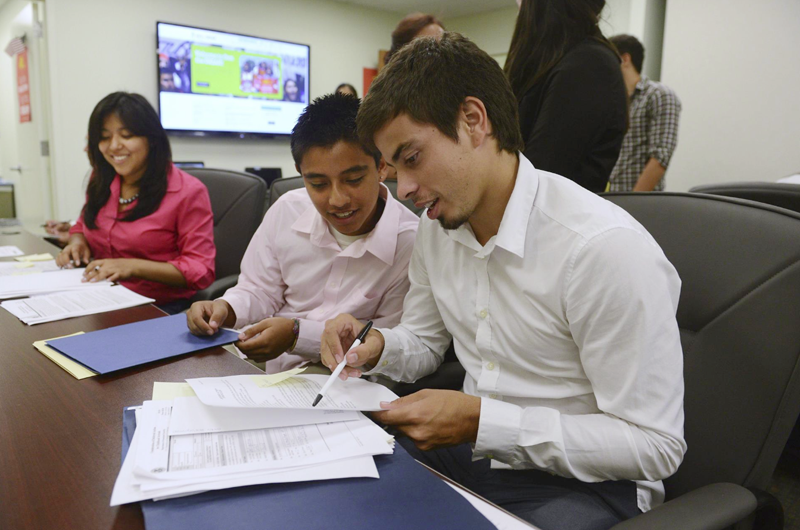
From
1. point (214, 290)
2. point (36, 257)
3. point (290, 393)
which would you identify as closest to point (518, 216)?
point (290, 393)

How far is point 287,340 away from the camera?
121cm

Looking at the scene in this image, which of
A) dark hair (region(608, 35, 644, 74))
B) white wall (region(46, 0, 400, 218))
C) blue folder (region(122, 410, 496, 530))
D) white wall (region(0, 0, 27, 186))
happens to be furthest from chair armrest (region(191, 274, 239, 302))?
white wall (region(0, 0, 27, 186))

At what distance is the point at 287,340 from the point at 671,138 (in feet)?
7.87

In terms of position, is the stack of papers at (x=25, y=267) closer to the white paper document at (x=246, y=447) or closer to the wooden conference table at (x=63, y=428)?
the wooden conference table at (x=63, y=428)

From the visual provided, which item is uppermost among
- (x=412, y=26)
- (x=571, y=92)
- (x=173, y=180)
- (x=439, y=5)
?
(x=439, y=5)

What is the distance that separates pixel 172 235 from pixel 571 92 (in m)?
1.35

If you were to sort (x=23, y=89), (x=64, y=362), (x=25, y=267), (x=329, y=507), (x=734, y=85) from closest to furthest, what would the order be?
(x=329, y=507)
(x=64, y=362)
(x=25, y=267)
(x=734, y=85)
(x=23, y=89)

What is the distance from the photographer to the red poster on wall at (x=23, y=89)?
13.8 feet

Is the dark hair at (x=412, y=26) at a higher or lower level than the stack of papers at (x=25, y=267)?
higher

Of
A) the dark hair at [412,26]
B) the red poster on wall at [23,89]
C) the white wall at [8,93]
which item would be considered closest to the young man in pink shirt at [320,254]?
the dark hair at [412,26]

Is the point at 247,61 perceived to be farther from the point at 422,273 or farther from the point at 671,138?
the point at 422,273

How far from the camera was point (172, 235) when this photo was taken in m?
1.86

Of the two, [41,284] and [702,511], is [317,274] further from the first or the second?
[702,511]

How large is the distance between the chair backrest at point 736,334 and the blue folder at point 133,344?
810mm
